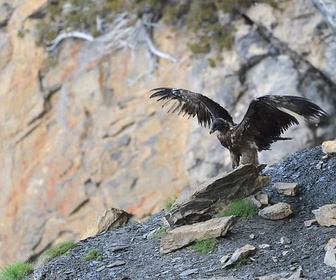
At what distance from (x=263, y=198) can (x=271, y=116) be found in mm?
813

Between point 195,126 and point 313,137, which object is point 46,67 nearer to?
point 195,126

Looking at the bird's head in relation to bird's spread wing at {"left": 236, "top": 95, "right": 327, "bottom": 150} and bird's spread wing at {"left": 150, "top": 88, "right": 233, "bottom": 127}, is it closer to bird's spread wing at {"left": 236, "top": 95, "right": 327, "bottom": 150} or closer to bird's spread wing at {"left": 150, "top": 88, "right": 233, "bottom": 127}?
bird's spread wing at {"left": 236, "top": 95, "right": 327, "bottom": 150}

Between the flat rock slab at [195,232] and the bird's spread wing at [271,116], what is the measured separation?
107 cm

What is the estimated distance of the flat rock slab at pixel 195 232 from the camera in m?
6.33

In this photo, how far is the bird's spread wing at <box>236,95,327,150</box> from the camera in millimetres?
6605

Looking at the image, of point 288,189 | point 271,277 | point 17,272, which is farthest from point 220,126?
point 17,272

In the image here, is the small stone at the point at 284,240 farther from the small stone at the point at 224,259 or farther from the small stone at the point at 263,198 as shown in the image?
the small stone at the point at 263,198

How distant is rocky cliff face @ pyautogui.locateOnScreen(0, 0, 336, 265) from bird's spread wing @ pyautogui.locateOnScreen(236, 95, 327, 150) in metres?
7.15

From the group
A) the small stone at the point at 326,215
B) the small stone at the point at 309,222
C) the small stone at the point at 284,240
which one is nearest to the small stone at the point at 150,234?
the small stone at the point at 284,240

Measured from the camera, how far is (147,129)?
16016 millimetres

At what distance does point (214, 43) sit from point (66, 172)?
462 cm

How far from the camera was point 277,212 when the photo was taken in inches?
261

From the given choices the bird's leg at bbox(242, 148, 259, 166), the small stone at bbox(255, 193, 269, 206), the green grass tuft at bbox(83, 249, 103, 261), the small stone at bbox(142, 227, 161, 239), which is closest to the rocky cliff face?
the bird's leg at bbox(242, 148, 259, 166)

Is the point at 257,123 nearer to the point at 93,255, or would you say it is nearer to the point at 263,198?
the point at 263,198
